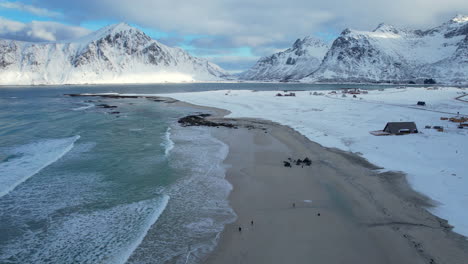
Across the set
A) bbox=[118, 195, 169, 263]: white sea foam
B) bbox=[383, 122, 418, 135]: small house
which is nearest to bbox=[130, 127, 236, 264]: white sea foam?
bbox=[118, 195, 169, 263]: white sea foam

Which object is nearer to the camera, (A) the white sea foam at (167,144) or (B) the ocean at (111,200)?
(B) the ocean at (111,200)

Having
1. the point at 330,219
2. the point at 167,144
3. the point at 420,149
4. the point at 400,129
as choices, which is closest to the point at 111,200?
the point at 330,219

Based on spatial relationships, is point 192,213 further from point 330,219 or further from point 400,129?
point 400,129

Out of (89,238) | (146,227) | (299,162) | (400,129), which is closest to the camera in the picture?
(89,238)

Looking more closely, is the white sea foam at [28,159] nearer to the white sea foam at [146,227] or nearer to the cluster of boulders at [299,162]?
the white sea foam at [146,227]

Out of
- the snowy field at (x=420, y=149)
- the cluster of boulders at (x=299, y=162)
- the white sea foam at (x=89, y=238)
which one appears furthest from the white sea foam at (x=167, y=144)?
the snowy field at (x=420, y=149)

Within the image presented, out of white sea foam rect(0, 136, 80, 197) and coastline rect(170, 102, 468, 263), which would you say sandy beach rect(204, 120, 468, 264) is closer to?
coastline rect(170, 102, 468, 263)
